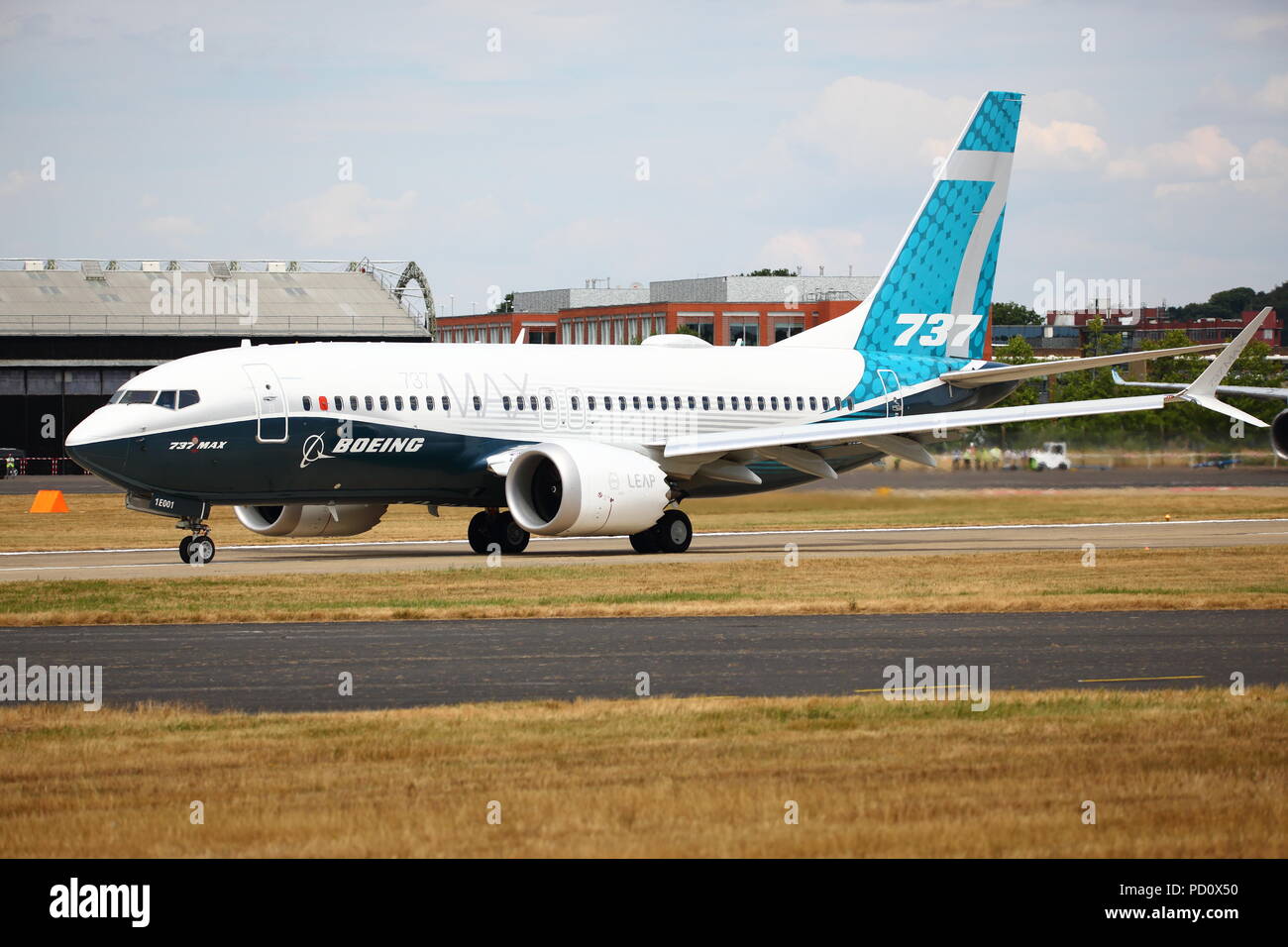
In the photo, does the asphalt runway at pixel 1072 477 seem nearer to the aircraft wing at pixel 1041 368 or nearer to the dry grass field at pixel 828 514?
the dry grass field at pixel 828 514

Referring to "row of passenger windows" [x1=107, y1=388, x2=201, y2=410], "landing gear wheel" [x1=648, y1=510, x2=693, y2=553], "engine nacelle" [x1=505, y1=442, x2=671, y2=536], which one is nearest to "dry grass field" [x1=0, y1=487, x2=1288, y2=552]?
"landing gear wheel" [x1=648, y1=510, x2=693, y2=553]

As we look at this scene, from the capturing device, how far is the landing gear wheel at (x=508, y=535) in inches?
1407

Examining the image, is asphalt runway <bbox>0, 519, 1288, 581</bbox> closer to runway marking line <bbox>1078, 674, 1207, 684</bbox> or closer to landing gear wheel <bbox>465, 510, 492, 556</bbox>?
landing gear wheel <bbox>465, 510, 492, 556</bbox>

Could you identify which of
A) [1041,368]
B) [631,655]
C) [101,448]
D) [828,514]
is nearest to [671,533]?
[1041,368]

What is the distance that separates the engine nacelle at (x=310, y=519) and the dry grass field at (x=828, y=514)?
339 cm

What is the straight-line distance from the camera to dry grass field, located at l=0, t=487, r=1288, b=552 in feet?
128

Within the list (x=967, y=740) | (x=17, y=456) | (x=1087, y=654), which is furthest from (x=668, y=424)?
(x=17, y=456)

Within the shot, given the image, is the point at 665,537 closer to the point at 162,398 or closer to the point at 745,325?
the point at 162,398

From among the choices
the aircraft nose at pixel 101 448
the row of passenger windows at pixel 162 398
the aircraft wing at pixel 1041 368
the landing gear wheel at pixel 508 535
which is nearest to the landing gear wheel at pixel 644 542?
the landing gear wheel at pixel 508 535

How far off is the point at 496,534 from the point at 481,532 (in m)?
0.32

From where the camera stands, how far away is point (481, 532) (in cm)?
3606

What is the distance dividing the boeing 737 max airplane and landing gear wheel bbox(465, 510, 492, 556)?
0.14 ft
